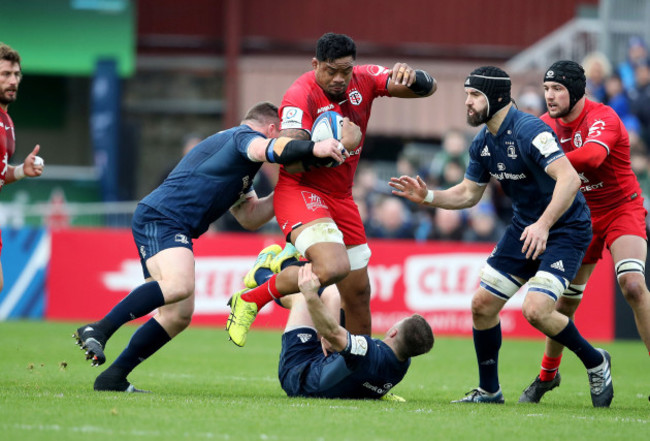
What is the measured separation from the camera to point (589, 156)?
27.8 feet

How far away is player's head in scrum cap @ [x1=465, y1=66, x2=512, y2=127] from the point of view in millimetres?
8281

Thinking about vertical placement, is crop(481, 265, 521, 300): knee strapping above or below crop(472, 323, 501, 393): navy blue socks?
above

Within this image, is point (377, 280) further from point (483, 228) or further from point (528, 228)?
point (528, 228)

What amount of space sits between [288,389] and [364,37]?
18.7 m

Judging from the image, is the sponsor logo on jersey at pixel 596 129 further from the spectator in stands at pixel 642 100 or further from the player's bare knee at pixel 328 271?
the spectator in stands at pixel 642 100

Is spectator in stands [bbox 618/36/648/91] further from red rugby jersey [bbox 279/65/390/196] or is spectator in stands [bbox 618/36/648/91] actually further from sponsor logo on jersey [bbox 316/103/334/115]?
sponsor logo on jersey [bbox 316/103/334/115]

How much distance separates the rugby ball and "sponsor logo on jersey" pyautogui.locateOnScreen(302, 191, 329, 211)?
0.55m

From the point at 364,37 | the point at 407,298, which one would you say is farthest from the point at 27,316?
the point at 364,37

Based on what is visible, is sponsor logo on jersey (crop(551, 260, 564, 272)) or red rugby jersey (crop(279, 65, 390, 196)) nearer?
sponsor logo on jersey (crop(551, 260, 564, 272))

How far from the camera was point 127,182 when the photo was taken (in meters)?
22.8

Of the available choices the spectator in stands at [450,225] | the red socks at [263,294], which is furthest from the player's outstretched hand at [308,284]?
the spectator in stands at [450,225]

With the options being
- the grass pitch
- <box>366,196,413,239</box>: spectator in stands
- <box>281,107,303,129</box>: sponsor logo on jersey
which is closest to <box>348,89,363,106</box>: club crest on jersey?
<box>281,107,303,129</box>: sponsor logo on jersey

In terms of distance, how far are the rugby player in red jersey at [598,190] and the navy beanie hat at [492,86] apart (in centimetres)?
→ 55

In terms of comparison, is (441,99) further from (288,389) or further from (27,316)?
(288,389)
